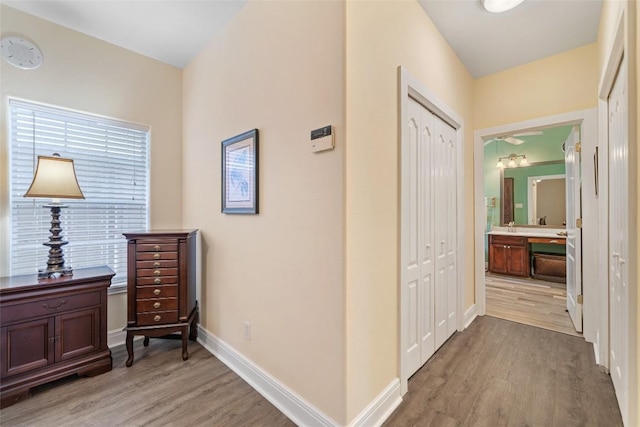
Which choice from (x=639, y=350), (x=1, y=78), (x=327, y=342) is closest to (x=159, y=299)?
(x=327, y=342)

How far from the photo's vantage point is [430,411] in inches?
66.0

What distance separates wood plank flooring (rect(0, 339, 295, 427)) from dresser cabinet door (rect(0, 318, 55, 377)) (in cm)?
22

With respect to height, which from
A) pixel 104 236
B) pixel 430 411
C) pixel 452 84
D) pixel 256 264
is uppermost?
pixel 452 84

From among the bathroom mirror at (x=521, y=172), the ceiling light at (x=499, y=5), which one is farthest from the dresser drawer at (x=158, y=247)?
the bathroom mirror at (x=521, y=172)

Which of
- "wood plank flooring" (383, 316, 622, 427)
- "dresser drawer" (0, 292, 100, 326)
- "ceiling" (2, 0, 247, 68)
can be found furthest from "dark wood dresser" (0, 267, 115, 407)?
"wood plank flooring" (383, 316, 622, 427)

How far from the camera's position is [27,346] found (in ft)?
6.02

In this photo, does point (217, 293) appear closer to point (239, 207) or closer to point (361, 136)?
point (239, 207)

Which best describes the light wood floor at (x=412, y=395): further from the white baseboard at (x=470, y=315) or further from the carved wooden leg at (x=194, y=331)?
the white baseboard at (x=470, y=315)

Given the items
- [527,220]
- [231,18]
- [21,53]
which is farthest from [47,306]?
[527,220]

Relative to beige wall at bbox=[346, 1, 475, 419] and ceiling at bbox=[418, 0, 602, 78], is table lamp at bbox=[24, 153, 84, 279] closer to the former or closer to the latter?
beige wall at bbox=[346, 1, 475, 419]

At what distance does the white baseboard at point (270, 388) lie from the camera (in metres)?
1.53

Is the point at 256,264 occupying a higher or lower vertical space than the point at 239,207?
lower

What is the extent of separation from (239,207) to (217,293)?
0.86 m

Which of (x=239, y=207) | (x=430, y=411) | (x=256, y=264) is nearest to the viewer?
(x=430, y=411)
